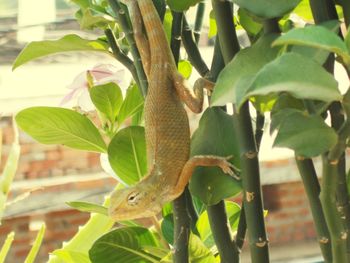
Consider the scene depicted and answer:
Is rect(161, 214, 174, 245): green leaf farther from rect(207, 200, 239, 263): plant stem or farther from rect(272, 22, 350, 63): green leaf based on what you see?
rect(272, 22, 350, 63): green leaf

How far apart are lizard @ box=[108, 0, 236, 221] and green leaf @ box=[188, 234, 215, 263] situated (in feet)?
0.12

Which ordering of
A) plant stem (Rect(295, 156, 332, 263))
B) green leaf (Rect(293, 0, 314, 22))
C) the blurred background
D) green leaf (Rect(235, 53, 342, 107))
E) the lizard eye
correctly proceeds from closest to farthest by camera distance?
green leaf (Rect(235, 53, 342, 107)) < plant stem (Rect(295, 156, 332, 263)) < green leaf (Rect(293, 0, 314, 22)) < the lizard eye < the blurred background

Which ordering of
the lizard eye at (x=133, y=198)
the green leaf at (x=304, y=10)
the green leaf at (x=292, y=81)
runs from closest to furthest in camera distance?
the green leaf at (x=292, y=81), the green leaf at (x=304, y=10), the lizard eye at (x=133, y=198)

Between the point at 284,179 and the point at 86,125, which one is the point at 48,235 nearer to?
the point at 284,179

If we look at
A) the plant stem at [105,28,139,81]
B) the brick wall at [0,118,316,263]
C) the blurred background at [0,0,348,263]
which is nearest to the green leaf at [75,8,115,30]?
the plant stem at [105,28,139,81]

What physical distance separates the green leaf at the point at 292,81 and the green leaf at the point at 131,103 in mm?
303

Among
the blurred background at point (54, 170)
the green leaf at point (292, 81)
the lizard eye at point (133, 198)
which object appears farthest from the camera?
the blurred background at point (54, 170)

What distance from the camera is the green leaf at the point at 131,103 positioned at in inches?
20.5

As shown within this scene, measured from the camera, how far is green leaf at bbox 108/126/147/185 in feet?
1.52

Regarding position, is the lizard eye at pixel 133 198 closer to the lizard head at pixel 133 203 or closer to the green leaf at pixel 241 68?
the lizard head at pixel 133 203

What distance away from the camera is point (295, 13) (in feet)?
1.40

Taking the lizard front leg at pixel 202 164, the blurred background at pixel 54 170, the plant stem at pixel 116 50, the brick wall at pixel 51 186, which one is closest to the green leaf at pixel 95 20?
the plant stem at pixel 116 50

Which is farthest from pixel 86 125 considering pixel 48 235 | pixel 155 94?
pixel 48 235

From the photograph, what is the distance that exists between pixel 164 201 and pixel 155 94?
8 centimetres
